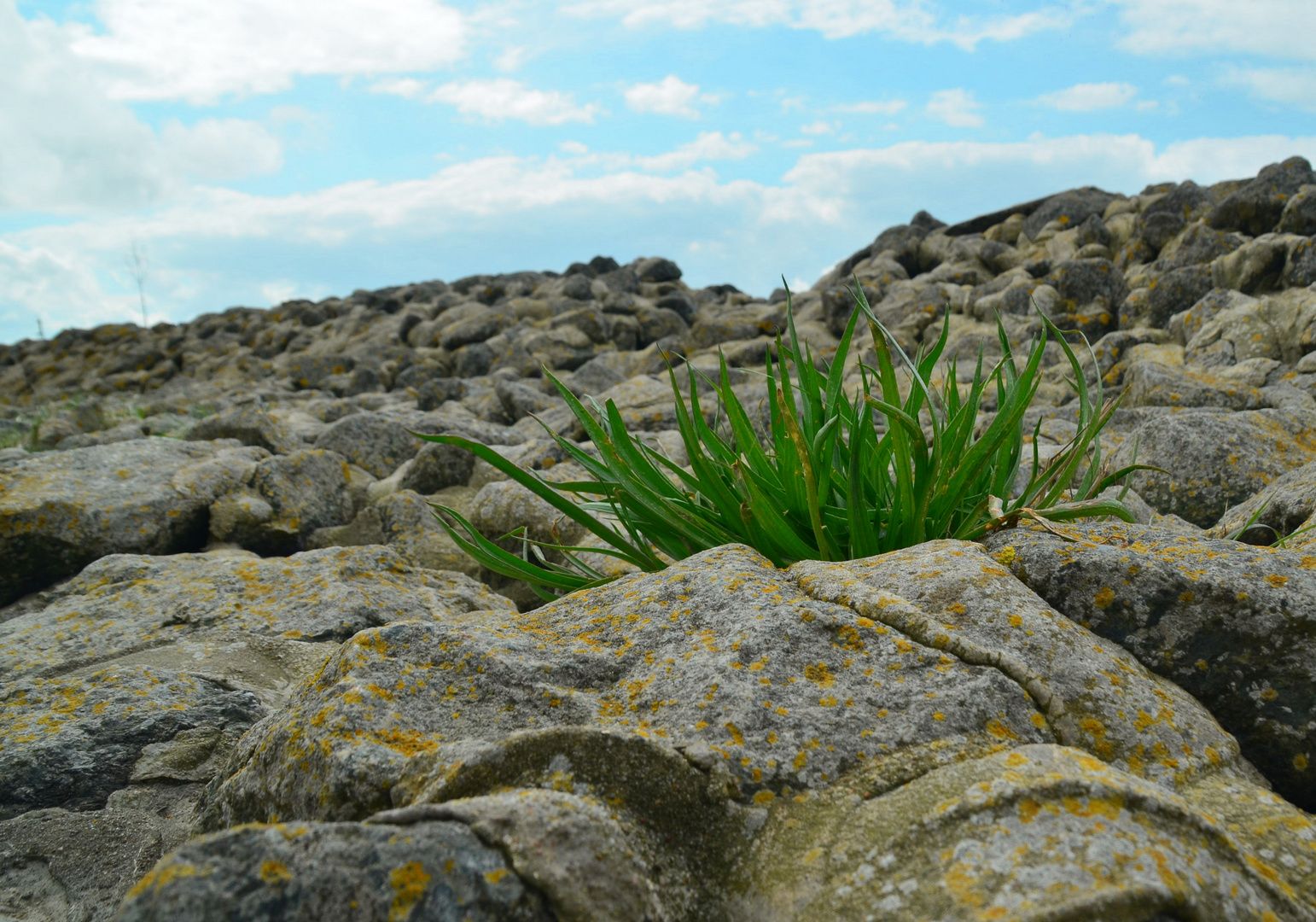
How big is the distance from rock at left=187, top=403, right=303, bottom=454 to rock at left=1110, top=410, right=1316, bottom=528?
20.2ft

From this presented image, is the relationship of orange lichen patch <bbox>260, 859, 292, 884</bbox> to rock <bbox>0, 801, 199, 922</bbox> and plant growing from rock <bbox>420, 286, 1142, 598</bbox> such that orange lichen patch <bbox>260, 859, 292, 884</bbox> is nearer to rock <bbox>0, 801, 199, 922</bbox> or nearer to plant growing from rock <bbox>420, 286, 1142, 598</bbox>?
rock <bbox>0, 801, 199, 922</bbox>

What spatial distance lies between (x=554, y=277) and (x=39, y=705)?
1811 cm

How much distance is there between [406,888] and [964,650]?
4.20 feet

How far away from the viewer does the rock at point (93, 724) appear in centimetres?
237

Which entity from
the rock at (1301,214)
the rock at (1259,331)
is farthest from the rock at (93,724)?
the rock at (1301,214)

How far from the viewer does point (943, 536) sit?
304cm

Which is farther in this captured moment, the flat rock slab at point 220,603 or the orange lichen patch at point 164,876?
the flat rock slab at point 220,603

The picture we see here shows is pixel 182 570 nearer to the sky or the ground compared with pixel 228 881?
nearer to the ground

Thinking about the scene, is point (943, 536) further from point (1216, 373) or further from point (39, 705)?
point (1216, 373)

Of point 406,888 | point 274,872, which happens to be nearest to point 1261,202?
point 406,888

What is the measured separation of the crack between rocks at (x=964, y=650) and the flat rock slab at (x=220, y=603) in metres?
2.01

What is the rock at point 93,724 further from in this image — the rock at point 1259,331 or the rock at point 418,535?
the rock at point 1259,331

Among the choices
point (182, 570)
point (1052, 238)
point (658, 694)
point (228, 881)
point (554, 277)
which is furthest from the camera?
point (554, 277)

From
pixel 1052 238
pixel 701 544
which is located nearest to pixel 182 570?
pixel 701 544
